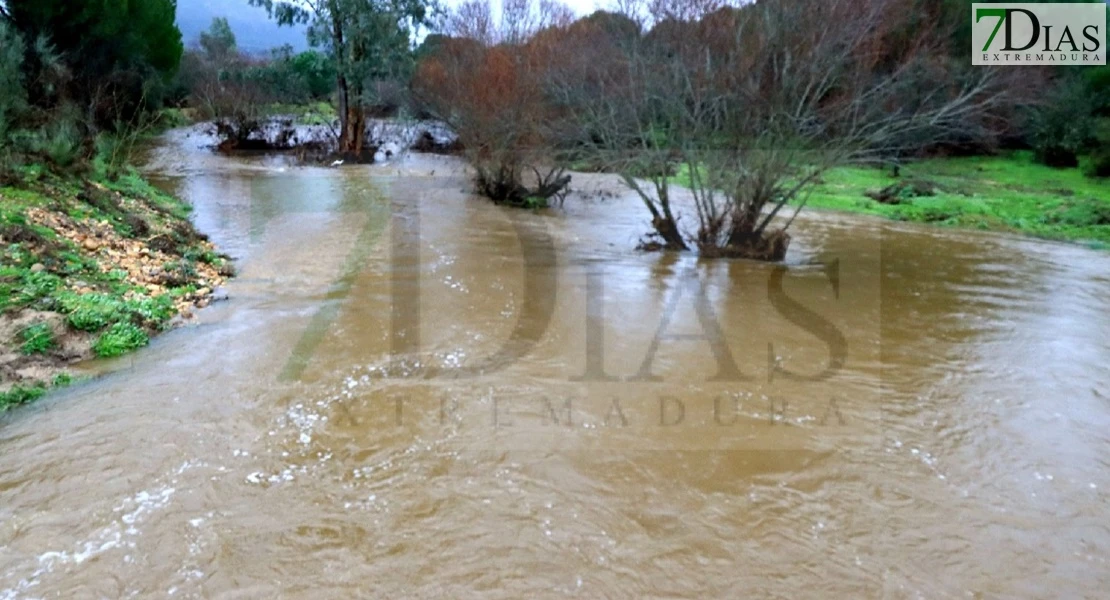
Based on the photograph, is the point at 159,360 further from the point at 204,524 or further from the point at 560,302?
the point at 560,302

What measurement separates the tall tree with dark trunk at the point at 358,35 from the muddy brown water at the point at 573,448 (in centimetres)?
1546

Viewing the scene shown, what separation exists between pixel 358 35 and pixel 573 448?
20898mm

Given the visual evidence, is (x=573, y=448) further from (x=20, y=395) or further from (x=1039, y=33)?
(x=1039, y=33)

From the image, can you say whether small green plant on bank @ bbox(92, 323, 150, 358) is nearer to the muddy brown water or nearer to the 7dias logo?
the muddy brown water

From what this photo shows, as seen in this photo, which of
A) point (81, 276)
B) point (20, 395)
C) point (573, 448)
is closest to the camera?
point (573, 448)

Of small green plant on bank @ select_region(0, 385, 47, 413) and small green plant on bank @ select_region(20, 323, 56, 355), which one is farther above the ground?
small green plant on bank @ select_region(20, 323, 56, 355)

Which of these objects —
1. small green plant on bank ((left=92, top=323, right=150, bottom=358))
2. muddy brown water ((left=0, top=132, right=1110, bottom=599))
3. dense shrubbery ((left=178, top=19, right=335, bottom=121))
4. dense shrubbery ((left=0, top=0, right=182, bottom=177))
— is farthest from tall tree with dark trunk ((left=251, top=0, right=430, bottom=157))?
small green plant on bank ((left=92, top=323, right=150, bottom=358))

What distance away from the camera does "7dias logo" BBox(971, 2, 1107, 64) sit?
41.6 feet

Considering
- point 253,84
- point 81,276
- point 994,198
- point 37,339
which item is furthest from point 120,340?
point 253,84

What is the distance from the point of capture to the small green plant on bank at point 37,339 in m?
5.84

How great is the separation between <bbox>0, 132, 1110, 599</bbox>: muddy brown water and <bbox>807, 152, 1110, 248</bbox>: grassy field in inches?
267

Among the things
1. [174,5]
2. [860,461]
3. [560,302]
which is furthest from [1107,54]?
[174,5]

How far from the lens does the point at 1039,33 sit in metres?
15.0

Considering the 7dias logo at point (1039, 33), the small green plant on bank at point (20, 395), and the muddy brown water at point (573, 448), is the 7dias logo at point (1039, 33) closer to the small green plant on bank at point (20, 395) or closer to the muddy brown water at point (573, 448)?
the muddy brown water at point (573, 448)
